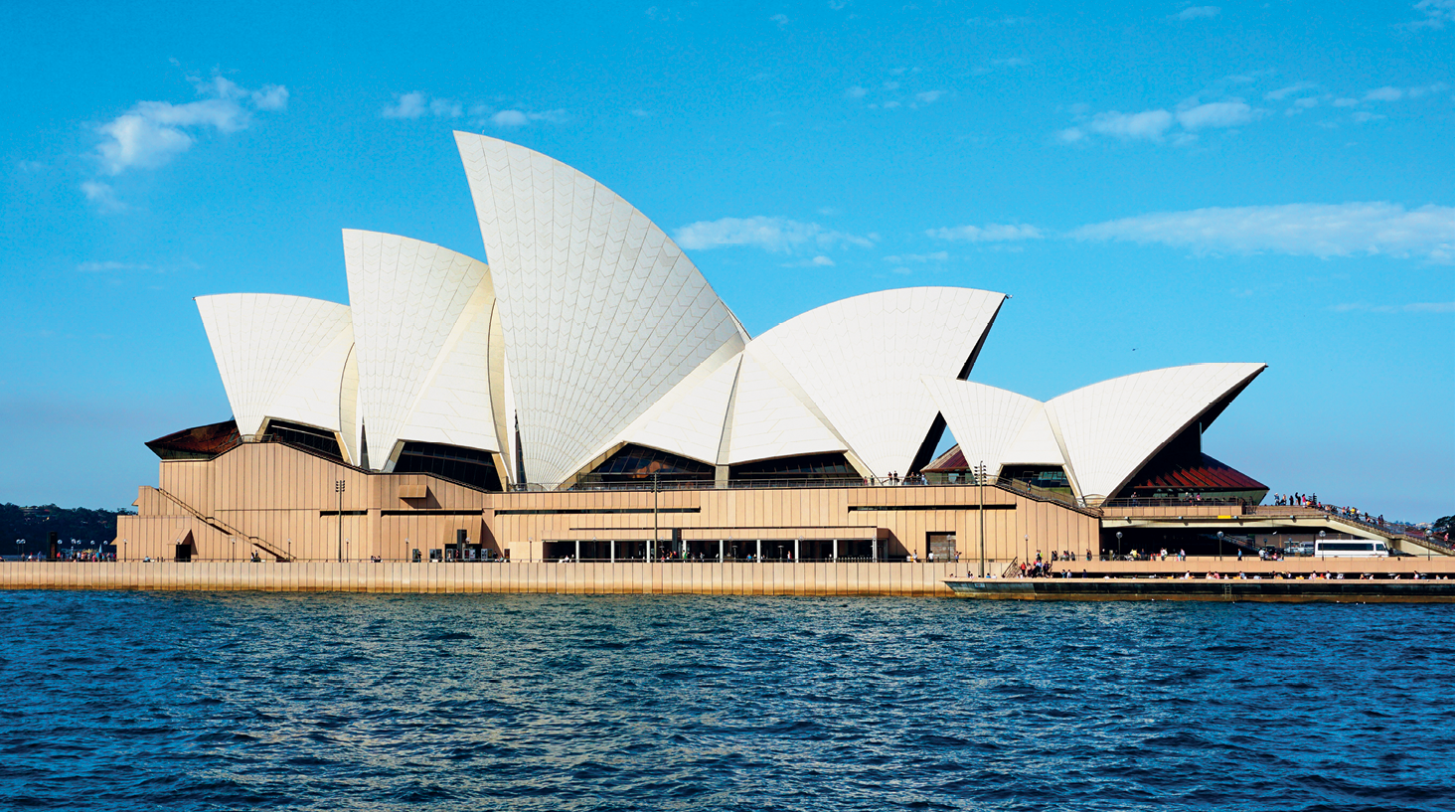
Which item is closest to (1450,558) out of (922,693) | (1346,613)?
(1346,613)

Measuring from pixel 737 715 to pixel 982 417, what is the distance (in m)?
35.3

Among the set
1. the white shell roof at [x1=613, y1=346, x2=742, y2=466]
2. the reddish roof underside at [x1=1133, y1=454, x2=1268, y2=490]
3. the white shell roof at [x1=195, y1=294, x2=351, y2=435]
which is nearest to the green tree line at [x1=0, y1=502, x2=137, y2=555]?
the white shell roof at [x1=195, y1=294, x2=351, y2=435]

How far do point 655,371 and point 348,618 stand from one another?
71.6 ft

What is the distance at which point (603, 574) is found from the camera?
164ft

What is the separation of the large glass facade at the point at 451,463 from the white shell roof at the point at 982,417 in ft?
71.3

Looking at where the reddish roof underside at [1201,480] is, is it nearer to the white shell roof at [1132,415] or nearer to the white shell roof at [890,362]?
the white shell roof at [1132,415]

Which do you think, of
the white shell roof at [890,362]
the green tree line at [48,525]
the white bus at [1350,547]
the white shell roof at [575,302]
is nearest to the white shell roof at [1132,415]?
the white shell roof at [890,362]

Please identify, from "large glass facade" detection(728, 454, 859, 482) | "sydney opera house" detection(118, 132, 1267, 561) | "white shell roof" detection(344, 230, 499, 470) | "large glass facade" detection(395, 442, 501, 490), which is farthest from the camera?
"large glass facade" detection(395, 442, 501, 490)

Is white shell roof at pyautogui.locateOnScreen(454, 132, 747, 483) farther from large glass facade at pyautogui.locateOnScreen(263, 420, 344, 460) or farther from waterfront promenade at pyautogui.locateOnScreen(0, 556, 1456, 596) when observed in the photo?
large glass facade at pyautogui.locateOnScreen(263, 420, 344, 460)

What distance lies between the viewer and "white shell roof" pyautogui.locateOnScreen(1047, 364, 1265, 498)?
5253 centimetres

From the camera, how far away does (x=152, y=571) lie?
54469mm

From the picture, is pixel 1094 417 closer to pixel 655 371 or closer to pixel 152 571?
pixel 655 371

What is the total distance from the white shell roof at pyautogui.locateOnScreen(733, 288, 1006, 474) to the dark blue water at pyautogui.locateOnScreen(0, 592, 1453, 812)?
18.9 meters

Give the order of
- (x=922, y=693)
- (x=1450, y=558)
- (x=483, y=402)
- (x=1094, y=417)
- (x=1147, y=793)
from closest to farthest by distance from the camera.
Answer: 1. (x=1147, y=793)
2. (x=922, y=693)
3. (x=1450, y=558)
4. (x=1094, y=417)
5. (x=483, y=402)
